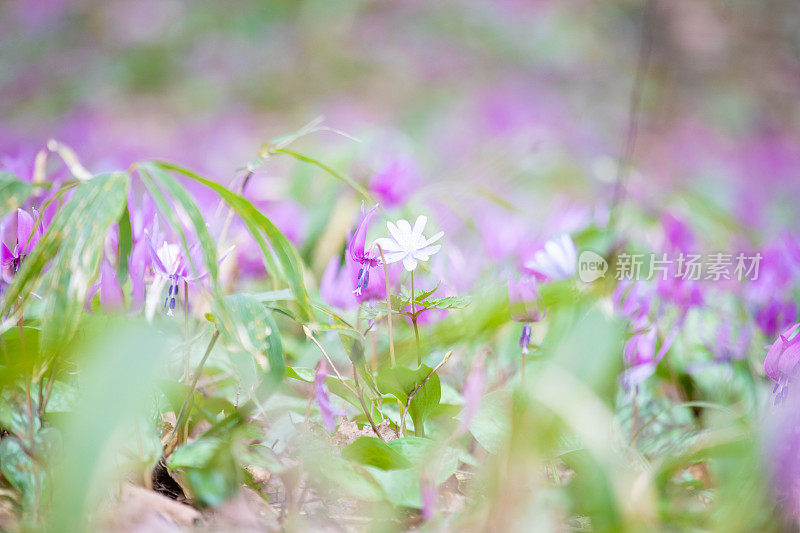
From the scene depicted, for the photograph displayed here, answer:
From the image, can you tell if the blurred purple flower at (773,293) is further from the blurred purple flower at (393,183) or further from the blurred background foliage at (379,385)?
the blurred purple flower at (393,183)

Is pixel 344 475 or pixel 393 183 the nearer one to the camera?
pixel 344 475

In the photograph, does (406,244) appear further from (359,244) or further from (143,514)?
(143,514)

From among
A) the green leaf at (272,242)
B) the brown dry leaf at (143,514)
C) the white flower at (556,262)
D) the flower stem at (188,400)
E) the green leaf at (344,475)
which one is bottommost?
the brown dry leaf at (143,514)

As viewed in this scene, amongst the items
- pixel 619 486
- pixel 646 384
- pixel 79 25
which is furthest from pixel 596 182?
pixel 79 25

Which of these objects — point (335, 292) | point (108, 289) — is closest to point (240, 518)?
point (108, 289)

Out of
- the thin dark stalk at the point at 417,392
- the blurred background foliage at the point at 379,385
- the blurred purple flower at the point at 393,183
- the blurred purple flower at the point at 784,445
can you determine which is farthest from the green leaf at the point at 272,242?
the blurred purple flower at the point at 393,183

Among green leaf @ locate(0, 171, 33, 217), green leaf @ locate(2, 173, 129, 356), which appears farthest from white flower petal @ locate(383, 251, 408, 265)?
green leaf @ locate(0, 171, 33, 217)
